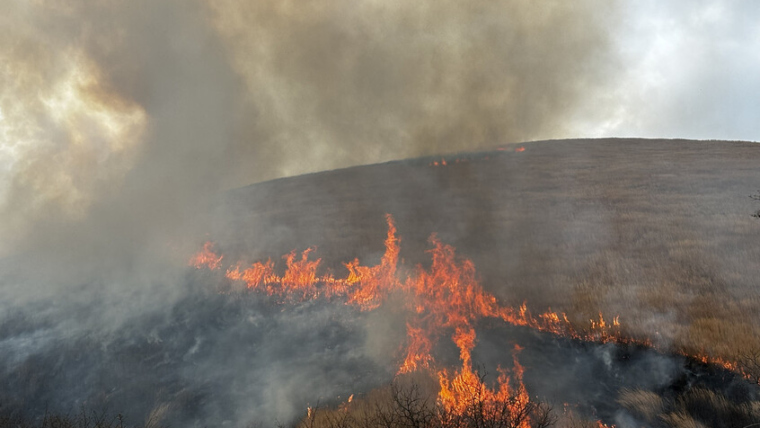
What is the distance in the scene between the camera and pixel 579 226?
52.4ft

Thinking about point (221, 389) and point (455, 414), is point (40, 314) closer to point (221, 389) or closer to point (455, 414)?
point (221, 389)

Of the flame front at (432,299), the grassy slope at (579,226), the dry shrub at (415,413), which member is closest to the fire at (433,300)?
the flame front at (432,299)

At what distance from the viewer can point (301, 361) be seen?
10.1m

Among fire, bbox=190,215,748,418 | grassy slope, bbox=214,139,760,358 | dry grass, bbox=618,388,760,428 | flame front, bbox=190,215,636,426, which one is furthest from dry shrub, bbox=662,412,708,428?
flame front, bbox=190,215,636,426

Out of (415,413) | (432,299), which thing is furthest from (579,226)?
(415,413)

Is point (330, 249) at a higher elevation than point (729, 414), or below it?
higher

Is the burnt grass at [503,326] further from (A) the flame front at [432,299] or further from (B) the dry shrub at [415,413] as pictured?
(B) the dry shrub at [415,413]

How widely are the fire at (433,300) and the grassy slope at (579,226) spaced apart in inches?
20.5

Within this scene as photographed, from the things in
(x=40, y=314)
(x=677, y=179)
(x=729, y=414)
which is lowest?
(x=729, y=414)

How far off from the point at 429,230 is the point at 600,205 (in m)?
8.92

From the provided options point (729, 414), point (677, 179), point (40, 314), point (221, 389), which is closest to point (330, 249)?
point (221, 389)

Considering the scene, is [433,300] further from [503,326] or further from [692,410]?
[692,410]

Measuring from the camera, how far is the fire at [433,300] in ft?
28.0

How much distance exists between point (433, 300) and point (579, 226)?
28.1 feet
